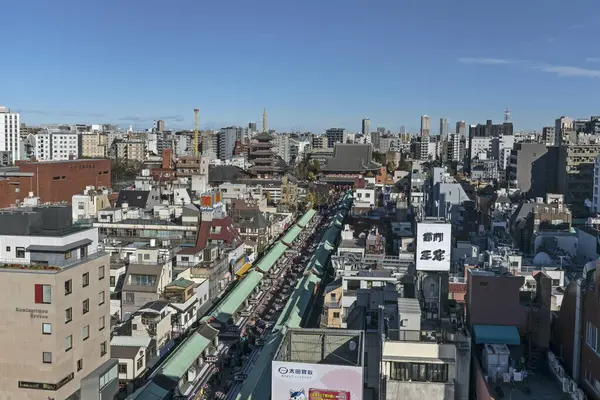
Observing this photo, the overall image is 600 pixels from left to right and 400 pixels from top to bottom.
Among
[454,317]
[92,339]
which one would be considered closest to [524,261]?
[454,317]

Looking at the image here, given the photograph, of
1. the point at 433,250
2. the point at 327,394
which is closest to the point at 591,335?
the point at 327,394

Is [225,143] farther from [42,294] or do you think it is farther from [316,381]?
[316,381]

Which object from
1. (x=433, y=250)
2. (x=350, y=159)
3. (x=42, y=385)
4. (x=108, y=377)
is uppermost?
(x=350, y=159)

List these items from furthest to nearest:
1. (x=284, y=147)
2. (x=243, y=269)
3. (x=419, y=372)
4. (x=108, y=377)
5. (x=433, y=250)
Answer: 1. (x=284, y=147)
2. (x=243, y=269)
3. (x=433, y=250)
4. (x=108, y=377)
5. (x=419, y=372)

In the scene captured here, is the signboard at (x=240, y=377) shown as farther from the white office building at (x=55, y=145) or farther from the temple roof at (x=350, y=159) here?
the white office building at (x=55, y=145)

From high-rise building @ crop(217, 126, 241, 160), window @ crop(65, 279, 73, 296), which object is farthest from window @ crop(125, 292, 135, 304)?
high-rise building @ crop(217, 126, 241, 160)

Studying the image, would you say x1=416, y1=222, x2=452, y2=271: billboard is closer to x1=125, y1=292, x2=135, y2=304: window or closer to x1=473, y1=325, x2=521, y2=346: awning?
x1=473, y1=325, x2=521, y2=346: awning
